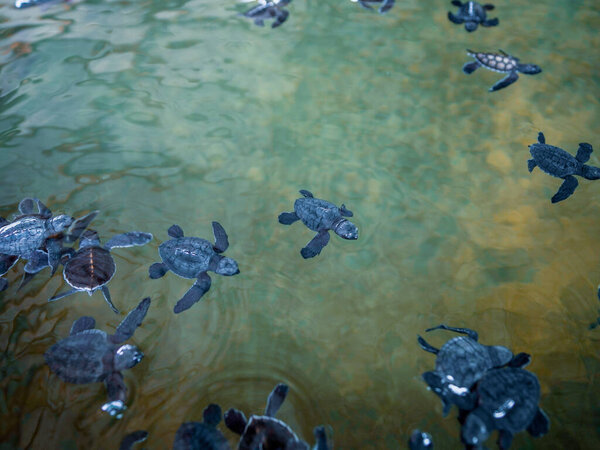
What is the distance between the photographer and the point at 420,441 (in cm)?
134

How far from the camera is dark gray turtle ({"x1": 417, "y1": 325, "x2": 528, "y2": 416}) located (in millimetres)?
1382

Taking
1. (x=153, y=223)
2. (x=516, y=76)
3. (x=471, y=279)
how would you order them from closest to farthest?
(x=471, y=279) → (x=153, y=223) → (x=516, y=76)

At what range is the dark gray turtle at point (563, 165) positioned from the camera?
1.92m

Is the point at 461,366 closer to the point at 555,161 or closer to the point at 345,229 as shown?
the point at 345,229

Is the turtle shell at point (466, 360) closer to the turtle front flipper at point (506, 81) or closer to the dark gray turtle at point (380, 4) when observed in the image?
the turtle front flipper at point (506, 81)

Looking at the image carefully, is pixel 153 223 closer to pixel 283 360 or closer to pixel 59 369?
pixel 59 369

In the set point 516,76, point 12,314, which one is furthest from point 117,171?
point 516,76

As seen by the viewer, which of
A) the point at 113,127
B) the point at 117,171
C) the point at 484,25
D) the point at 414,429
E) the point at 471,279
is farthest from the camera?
the point at 484,25

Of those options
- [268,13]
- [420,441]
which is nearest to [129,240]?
[420,441]

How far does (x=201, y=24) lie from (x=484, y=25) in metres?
1.84

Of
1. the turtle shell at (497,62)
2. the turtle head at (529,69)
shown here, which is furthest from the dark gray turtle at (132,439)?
the turtle head at (529,69)

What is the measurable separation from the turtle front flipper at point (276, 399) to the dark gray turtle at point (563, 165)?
1.53 m

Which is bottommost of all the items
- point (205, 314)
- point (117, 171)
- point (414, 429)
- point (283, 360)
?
point (414, 429)

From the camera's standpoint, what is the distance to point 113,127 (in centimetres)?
218
